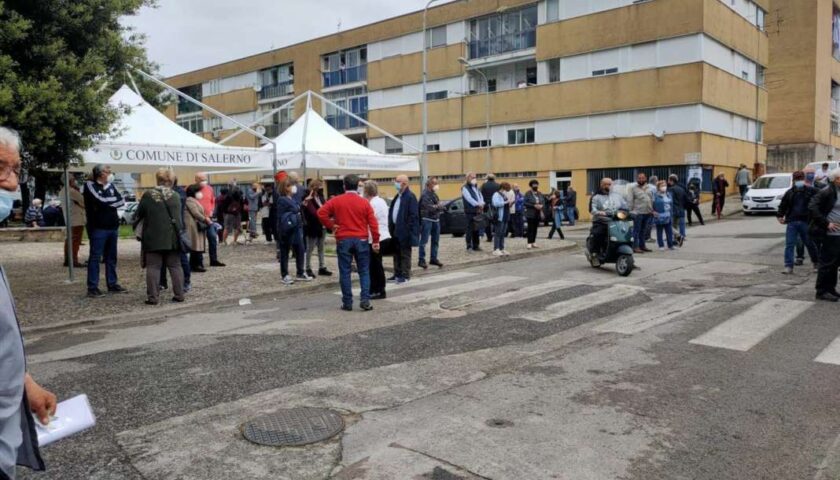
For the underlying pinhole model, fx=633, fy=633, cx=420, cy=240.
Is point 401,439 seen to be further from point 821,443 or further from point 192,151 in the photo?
point 192,151

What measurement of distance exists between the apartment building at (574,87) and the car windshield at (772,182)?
A: 91.7 inches

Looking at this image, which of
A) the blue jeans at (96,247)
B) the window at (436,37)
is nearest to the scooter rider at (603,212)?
the blue jeans at (96,247)

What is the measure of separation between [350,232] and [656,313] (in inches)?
163

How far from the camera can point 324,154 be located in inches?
624

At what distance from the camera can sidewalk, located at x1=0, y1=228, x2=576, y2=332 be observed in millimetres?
8719

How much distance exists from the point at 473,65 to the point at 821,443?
119 feet

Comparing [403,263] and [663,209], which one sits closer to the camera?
[403,263]

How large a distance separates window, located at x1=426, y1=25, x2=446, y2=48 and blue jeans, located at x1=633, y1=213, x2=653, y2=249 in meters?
27.9

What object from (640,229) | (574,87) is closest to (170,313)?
(640,229)

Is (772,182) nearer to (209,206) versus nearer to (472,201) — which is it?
(472,201)

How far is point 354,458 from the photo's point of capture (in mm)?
3762

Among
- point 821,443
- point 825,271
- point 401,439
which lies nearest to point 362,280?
point 401,439

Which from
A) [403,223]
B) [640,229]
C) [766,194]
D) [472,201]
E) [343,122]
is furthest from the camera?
[343,122]

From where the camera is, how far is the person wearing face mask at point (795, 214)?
10797 mm
